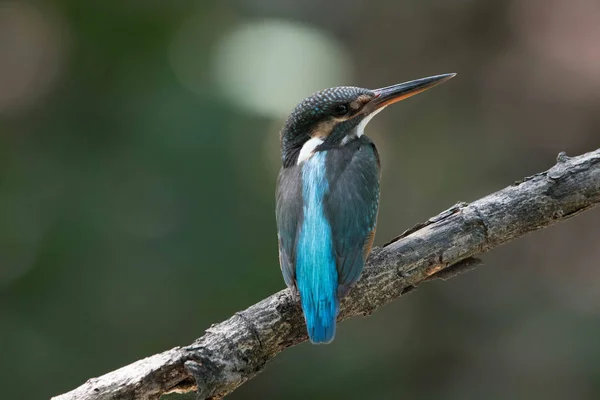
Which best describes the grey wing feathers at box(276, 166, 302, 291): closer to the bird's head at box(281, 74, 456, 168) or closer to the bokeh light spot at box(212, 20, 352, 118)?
the bird's head at box(281, 74, 456, 168)

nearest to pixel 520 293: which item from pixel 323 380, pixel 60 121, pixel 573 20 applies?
pixel 323 380

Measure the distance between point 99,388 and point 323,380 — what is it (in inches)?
82.3

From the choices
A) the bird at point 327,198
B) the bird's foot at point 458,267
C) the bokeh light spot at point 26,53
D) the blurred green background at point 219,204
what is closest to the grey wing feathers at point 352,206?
the bird at point 327,198

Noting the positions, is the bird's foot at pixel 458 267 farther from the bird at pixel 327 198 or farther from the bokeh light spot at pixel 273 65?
the bokeh light spot at pixel 273 65

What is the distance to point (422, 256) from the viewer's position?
2.48 m

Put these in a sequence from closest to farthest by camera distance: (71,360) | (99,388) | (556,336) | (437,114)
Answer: (99,388), (71,360), (556,336), (437,114)

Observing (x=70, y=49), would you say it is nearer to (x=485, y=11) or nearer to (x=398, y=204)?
(x=398, y=204)

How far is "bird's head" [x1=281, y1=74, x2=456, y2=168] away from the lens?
2936 mm

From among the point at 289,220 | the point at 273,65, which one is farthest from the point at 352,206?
the point at 273,65

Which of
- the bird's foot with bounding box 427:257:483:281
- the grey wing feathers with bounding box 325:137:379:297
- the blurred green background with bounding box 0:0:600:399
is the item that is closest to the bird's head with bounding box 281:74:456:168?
the grey wing feathers with bounding box 325:137:379:297

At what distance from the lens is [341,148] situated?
2.88 metres

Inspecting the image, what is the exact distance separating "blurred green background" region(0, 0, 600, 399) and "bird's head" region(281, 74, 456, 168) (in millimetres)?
1172

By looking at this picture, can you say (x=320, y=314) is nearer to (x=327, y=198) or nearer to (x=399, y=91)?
(x=327, y=198)

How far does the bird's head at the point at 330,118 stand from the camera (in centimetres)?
294
